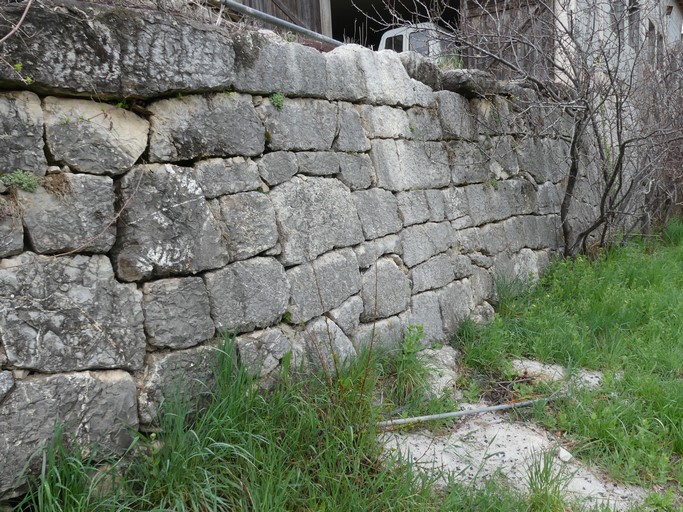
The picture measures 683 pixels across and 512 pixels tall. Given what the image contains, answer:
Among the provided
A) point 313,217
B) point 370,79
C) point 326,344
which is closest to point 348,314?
point 326,344

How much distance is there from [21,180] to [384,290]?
7.01 feet

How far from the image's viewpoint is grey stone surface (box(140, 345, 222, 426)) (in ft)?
7.39

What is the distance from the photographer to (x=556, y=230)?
19.0 feet

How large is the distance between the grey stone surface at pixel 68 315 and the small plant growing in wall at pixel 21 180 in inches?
8.8

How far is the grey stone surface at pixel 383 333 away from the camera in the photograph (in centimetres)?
335

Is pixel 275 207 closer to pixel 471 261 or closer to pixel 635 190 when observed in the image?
pixel 471 261

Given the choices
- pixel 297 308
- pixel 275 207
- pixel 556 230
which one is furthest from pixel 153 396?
pixel 556 230

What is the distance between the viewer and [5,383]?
1.89m

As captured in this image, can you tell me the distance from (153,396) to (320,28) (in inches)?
187

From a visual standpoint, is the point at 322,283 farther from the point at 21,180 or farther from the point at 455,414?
the point at 21,180

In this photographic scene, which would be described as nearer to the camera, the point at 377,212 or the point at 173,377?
the point at 173,377

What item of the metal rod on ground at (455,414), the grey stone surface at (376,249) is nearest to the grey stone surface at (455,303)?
the grey stone surface at (376,249)

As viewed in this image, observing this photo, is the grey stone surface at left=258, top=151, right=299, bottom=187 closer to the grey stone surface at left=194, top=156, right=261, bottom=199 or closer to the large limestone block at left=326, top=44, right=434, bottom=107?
the grey stone surface at left=194, top=156, right=261, bottom=199

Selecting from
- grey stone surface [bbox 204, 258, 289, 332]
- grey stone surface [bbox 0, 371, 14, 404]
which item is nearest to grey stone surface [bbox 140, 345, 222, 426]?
grey stone surface [bbox 204, 258, 289, 332]
